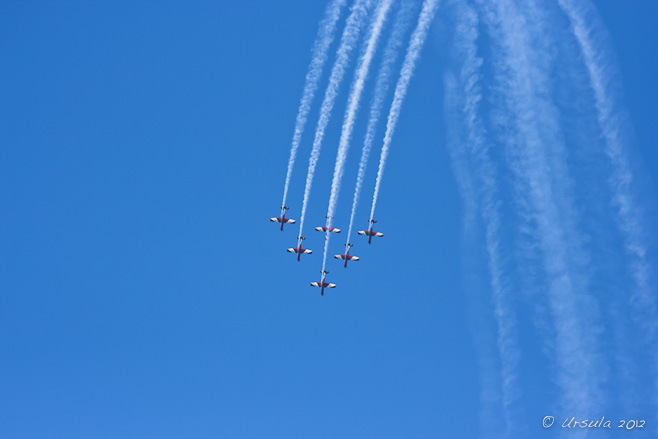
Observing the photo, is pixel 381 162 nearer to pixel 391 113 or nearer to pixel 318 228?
pixel 391 113

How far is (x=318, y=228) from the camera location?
158 ft

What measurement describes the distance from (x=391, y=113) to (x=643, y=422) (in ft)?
60.9

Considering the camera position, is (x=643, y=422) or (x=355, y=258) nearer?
(x=643, y=422)

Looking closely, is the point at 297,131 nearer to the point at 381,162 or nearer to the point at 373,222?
the point at 381,162

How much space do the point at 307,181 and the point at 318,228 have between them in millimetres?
7567

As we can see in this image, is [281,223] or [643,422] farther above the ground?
[281,223]

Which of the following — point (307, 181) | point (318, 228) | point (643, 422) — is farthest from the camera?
point (318, 228)

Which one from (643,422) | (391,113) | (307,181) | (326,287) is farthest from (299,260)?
(643,422)

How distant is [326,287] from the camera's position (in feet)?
162

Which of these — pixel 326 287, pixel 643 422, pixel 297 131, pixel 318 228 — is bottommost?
pixel 643 422

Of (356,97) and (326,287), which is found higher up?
(356,97)

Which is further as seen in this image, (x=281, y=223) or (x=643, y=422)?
(x=281, y=223)

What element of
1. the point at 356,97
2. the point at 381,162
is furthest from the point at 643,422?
the point at 356,97

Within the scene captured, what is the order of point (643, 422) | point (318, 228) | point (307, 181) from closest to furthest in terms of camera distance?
point (643, 422) < point (307, 181) < point (318, 228)
